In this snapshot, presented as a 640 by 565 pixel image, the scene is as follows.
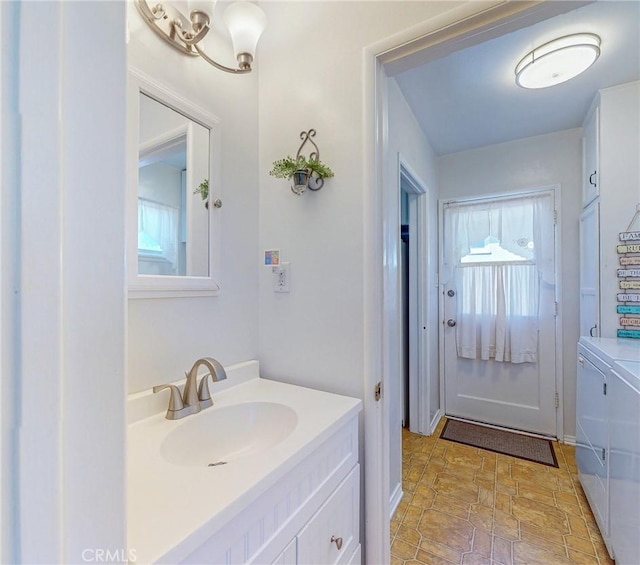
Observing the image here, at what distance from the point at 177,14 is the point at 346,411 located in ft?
4.75

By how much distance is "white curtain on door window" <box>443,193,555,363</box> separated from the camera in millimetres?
2598

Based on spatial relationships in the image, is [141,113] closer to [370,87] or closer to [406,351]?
[370,87]

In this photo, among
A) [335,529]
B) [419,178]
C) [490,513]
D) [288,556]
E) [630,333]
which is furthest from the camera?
[419,178]

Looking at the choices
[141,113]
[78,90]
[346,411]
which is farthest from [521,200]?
[78,90]

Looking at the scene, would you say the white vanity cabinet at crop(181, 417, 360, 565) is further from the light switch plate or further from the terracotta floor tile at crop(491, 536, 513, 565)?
the terracotta floor tile at crop(491, 536, 513, 565)

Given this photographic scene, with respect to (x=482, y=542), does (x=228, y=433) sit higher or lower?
higher

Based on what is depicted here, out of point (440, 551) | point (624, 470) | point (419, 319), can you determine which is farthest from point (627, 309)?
point (440, 551)

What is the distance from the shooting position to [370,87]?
3.70 feet

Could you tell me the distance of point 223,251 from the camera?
48.9 inches

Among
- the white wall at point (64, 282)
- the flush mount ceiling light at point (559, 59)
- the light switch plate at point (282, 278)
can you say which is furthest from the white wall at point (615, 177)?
the white wall at point (64, 282)

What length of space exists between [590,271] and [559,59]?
1369 millimetres

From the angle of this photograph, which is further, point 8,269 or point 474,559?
point 474,559

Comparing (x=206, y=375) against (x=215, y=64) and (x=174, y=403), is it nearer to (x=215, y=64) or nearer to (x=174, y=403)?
(x=174, y=403)

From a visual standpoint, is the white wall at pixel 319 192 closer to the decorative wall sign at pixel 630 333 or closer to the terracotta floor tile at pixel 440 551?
the terracotta floor tile at pixel 440 551
